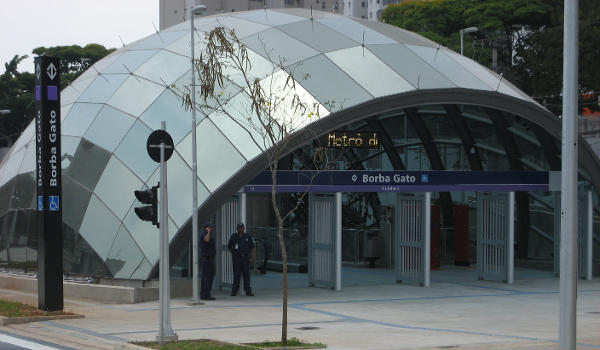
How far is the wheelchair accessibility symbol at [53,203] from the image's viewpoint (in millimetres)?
17312

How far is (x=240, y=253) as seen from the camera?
20.5m

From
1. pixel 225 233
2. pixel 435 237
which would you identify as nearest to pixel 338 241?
pixel 225 233

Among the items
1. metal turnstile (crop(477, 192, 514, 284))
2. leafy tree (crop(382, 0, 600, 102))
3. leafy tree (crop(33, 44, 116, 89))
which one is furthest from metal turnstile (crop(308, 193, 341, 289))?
leafy tree (crop(33, 44, 116, 89))

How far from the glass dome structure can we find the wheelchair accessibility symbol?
3170mm

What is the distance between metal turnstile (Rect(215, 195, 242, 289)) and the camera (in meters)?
21.6

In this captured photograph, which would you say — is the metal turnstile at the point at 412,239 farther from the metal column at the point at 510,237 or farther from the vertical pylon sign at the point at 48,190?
the vertical pylon sign at the point at 48,190

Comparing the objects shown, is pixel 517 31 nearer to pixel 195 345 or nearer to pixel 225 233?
pixel 225 233

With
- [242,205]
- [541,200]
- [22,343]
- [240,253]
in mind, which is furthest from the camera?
[541,200]

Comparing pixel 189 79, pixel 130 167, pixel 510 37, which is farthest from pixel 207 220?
pixel 510 37

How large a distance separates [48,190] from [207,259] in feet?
14.0

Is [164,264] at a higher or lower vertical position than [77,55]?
lower

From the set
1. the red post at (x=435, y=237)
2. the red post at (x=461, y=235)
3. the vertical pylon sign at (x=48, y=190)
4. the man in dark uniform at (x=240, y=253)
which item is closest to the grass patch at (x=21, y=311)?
the vertical pylon sign at (x=48, y=190)

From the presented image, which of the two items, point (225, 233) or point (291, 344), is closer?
point (291, 344)

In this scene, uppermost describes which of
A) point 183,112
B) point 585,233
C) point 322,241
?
point 183,112
